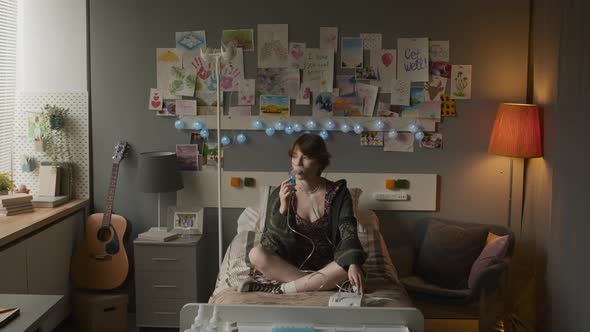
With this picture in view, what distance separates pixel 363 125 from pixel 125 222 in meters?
1.61

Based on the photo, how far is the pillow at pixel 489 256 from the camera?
153 inches

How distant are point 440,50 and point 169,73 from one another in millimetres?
1705

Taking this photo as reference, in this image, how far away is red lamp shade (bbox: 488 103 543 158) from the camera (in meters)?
4.26

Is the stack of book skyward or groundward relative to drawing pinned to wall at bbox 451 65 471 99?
groundward

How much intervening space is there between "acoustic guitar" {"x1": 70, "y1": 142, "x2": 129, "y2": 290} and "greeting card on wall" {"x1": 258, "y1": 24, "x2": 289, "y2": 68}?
104cm

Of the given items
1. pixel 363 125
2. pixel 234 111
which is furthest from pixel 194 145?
pixel 363 125

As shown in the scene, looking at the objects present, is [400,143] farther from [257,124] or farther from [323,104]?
[257,124]

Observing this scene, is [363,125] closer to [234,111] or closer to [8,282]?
[234,111]

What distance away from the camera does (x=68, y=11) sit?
462 centimetres

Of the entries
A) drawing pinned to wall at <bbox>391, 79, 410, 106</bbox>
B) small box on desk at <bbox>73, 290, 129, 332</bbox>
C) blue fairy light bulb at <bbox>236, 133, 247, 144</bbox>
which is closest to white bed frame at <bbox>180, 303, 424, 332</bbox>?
small box on desk at <bbox>73, 290, 129, 332</bbox>

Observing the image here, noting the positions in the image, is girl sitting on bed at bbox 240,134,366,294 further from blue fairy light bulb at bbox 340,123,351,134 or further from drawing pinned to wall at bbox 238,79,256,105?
drawing pinned to wall at bbox 238,79,256,105

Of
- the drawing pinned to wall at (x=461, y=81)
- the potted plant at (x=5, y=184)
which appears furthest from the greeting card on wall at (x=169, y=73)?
the drawing pinned to wall at (x=461, y=81)

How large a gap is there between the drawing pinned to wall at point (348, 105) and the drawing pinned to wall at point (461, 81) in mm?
586

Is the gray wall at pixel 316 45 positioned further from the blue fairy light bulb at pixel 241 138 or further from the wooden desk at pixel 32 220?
the wooden desk at pixel 32 220
